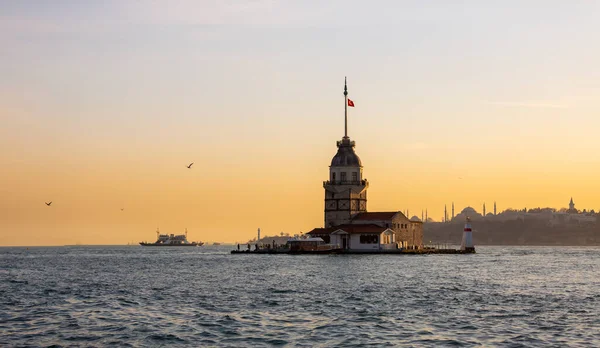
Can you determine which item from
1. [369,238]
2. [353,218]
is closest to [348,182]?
[353,218]

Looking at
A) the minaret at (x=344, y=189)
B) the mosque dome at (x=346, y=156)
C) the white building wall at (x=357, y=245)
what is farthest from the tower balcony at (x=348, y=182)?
the white building wall at (x=357, y=245)

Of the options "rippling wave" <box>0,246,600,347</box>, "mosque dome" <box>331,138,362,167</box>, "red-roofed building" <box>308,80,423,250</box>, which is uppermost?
"mosque dome" <box>331,138,362,167</box>

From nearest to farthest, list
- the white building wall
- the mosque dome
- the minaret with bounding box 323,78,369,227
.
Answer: the white building wall → the minaret with bounding box 323,78,369,227 → the mosque dome

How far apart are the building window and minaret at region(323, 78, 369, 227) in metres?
11.3

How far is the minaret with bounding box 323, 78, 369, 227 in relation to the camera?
161 meters

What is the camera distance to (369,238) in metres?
148

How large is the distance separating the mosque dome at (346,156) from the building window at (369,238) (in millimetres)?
20326

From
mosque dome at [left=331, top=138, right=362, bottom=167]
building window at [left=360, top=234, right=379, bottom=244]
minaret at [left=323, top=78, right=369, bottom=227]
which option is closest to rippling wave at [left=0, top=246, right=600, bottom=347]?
building window at [left=360, top=234, right=379, bottom=244]

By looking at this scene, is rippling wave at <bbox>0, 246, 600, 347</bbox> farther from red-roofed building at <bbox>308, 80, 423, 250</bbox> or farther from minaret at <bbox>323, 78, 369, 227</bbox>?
minaret at <bbox>323, 78, 369, 227</bbox>

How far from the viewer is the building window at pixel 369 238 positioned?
148125mm

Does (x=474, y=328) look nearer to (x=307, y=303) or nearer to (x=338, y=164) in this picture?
(x=307, y=303)

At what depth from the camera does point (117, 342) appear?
37562mm

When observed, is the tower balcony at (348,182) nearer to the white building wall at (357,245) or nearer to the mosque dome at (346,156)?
the mosque dome at (346,156)

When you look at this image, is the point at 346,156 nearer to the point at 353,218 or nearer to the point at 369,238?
the point at 353,218
